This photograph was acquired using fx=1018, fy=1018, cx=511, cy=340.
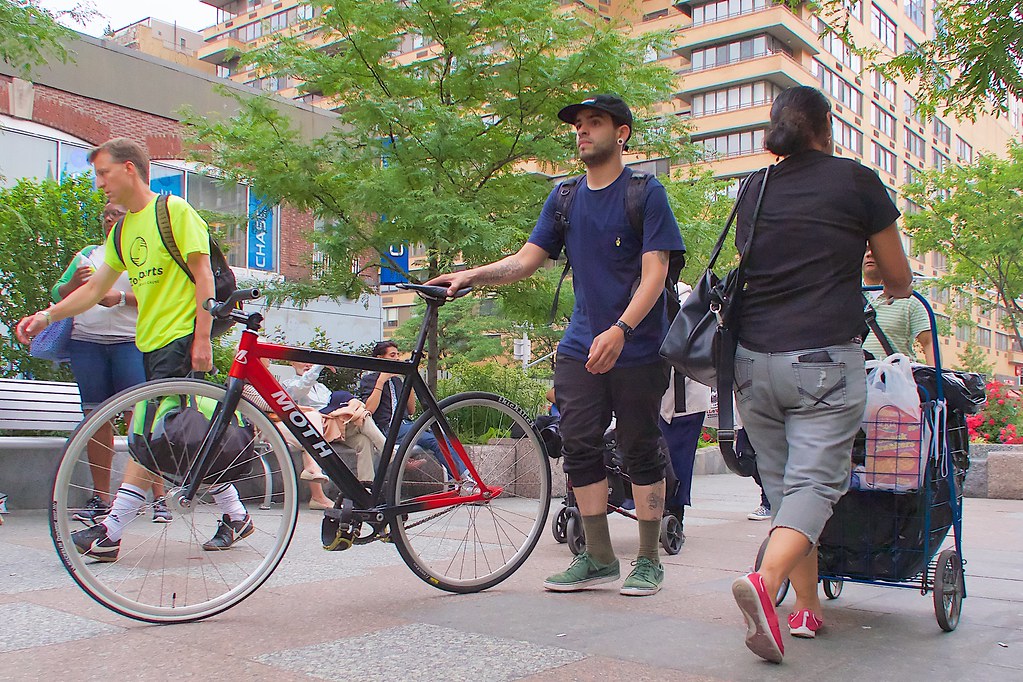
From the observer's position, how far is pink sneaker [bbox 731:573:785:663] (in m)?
2.98

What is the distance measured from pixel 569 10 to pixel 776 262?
8398 mm

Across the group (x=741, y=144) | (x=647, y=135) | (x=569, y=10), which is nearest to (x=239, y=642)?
(x=569, y=10)

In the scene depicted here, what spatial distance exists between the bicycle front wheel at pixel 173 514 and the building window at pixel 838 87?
66823mm

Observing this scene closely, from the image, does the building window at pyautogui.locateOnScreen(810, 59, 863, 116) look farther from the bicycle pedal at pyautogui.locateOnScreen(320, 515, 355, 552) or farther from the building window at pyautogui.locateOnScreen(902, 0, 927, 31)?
the bicycle pedal at pyautogui.locateOnScreen(320, 515, 355, 552)

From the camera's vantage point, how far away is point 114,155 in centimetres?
489

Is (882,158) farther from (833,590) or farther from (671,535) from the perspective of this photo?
(833,590)

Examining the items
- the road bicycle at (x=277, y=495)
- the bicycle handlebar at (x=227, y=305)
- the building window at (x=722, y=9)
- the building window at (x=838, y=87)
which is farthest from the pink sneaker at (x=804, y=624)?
the building window at (x=838, y=87)

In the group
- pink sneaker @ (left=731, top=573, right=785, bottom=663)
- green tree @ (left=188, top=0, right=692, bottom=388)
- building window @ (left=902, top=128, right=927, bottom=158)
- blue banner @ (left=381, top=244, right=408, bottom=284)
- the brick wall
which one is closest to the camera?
pink sneaker @ (left=731, top=573, right=785, bottom=663)

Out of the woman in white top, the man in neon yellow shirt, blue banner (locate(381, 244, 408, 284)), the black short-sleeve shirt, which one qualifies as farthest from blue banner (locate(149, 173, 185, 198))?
the black short-sleeve shirt

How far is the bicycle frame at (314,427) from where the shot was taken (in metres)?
3.81

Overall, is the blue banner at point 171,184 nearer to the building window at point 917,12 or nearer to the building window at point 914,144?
the building window at point 917,12

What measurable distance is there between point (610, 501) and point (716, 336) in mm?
2694

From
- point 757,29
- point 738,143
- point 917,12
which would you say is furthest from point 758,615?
point 917,12

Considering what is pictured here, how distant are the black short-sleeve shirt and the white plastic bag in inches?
12.6
